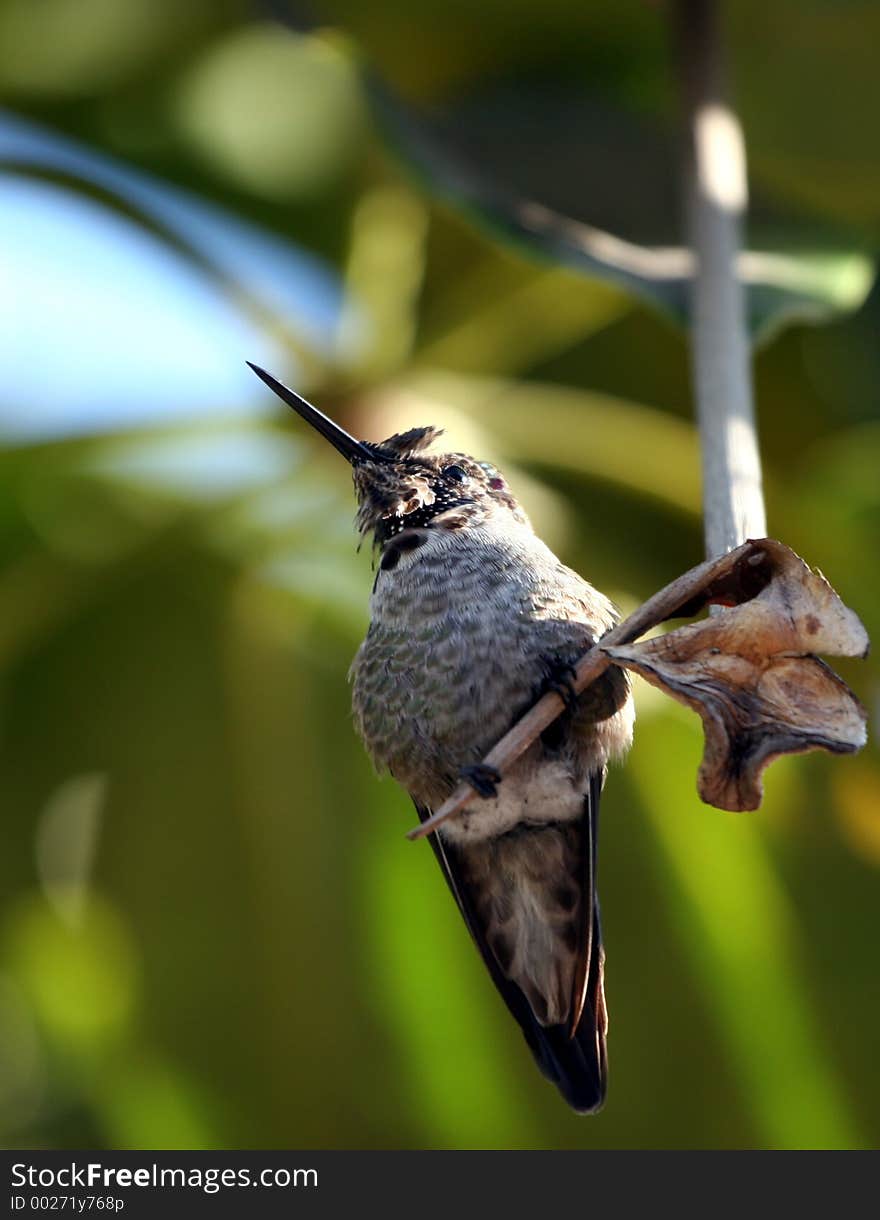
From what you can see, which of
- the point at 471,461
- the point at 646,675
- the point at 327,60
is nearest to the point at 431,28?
the point at 327,60

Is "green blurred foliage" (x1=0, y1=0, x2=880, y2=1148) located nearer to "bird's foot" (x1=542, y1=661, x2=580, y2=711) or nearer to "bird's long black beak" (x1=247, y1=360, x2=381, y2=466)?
"bird's long black beak" (x1=247, y1=360, x2=381, y2=466)

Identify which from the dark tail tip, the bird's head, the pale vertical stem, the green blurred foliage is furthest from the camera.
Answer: the green blurred foliage

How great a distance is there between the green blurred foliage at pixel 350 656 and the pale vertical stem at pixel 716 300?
84 cm

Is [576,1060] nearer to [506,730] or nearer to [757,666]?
[506,730]

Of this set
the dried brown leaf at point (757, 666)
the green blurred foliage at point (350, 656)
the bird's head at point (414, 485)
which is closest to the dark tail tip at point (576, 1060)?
the bird's head at point (414, 485)

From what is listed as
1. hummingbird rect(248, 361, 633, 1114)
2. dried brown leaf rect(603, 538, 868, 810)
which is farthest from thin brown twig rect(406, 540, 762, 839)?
hummingbird rect(248, 361, 633, 1114)

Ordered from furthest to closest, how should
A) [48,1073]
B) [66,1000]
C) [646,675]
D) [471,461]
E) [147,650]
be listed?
[48,1073]
[66,1000]
[147,650]
[471,461]
[646,675]

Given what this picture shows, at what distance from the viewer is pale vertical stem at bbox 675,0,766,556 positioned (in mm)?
1612

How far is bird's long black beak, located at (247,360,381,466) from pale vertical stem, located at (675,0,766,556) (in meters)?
0.65

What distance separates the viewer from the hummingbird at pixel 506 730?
2.40 meters

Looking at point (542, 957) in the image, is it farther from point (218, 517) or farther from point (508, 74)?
point (508, 74)

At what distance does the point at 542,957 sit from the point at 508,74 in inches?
84.2

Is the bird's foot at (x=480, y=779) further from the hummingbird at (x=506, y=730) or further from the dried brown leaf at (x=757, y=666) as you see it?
the dried brown leaf at (x=757, y=666)

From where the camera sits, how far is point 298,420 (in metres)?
3.55
